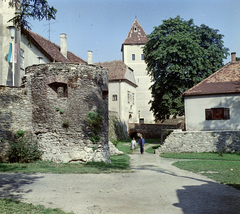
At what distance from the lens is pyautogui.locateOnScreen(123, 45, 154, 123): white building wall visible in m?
57.0

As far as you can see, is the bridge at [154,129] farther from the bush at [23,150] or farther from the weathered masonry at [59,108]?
the bush at [23,150]

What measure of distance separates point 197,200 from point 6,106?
10.2m

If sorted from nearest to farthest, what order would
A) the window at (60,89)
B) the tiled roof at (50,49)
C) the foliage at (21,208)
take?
the foliage at (21,208) → the window at (60,89) → the tiled roof at (50,49)

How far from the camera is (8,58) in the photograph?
55.8 ft

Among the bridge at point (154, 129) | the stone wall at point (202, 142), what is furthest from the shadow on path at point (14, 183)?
the bridge at point (154, 129)

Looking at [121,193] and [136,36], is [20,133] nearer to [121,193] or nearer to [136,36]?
[121,193]

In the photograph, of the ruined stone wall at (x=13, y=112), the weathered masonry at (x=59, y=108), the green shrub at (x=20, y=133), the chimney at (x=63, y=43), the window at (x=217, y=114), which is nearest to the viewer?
the ruined stone wall at (x=13, y=112)

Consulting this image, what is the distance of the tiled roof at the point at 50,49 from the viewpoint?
26.0 meters

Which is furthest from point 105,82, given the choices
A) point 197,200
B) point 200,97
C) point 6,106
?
point 200,97

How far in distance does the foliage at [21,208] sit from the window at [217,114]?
21.2 m

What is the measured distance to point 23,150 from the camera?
13.2 m

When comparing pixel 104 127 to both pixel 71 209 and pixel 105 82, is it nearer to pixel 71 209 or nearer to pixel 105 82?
pixel 105 82

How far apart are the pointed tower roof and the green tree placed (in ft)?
85.0

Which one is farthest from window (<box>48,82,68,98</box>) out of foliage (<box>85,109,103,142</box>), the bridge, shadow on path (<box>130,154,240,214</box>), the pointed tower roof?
the pointed tower roof
